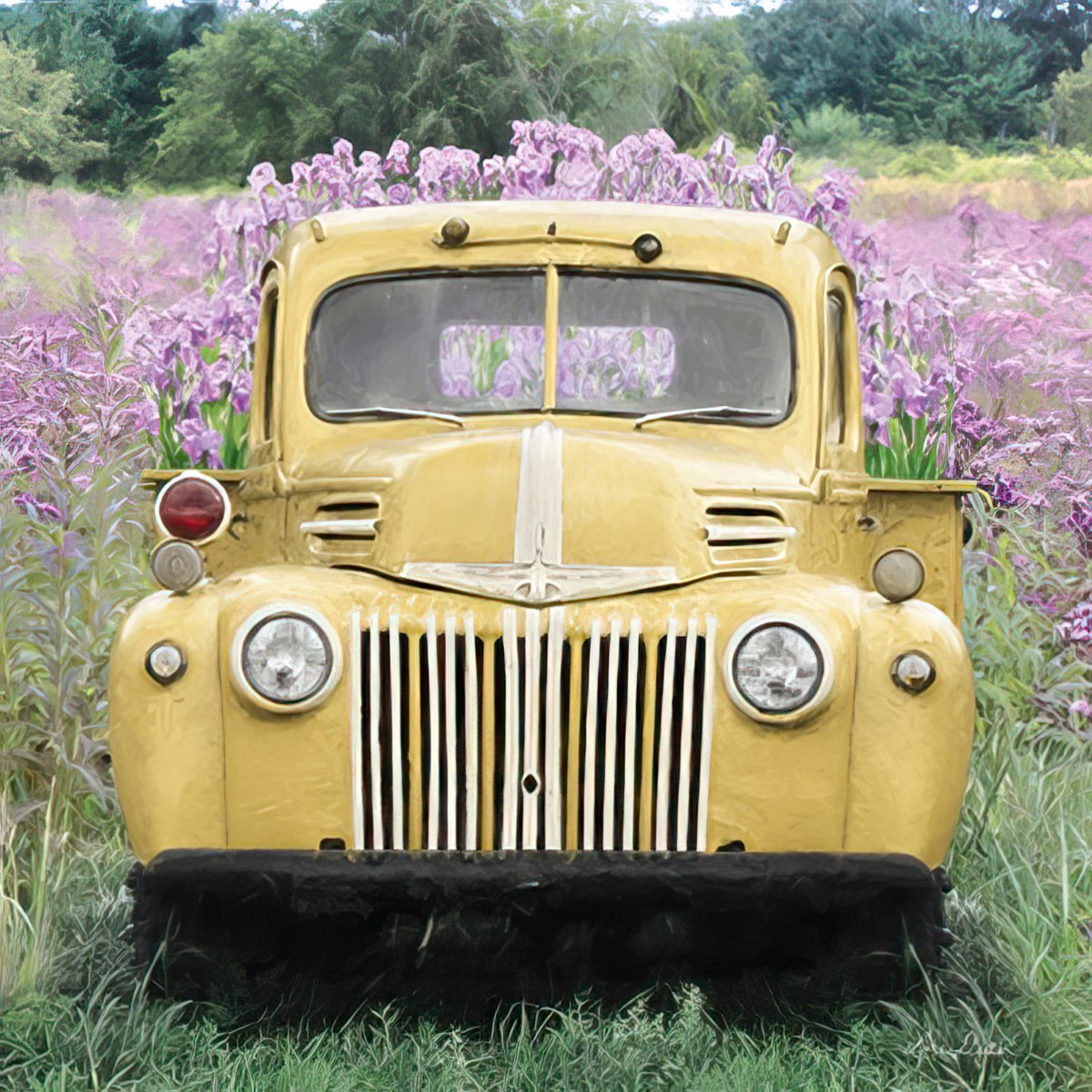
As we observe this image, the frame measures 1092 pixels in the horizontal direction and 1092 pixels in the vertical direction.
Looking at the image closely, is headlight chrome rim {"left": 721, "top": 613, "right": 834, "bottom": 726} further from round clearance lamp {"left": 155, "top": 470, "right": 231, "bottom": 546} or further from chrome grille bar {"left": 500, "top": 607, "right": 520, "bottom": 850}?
round clearance lamp {"left": 155, "top": 470, "right": 231, "bottom": 546}

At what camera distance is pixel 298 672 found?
3.97m

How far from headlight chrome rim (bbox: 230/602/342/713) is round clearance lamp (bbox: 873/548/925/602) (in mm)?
1201

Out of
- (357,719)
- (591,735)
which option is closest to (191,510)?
(357,719)

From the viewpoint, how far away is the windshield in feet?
16.3

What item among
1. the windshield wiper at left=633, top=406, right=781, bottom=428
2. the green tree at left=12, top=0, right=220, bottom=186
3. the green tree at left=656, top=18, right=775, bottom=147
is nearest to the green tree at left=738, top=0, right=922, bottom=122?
the green tree at left=656, top=18, right=775, bottom=147

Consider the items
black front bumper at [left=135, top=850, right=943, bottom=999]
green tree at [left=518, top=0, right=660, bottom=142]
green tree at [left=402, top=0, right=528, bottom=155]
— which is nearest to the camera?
black front bumper at [left=135, top=850, right=943, bottom=999]

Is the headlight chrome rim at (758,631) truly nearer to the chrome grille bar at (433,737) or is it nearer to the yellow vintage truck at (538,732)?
the yellow vintage truck at (538,732)

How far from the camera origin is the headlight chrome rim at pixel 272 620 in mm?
3951

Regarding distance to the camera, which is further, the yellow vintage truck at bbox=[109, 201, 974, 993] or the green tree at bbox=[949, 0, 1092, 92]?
the green tree at bbox=[949, 0, 1092, 92]

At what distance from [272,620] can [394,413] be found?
3.65ft

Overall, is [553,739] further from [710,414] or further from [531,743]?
[710,414]

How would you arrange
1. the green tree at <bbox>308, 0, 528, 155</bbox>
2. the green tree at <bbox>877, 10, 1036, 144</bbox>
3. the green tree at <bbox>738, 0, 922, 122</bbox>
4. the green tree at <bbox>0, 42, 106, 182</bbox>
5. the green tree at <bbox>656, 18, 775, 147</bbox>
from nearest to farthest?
the green tree at <bbox>0, 42, 106, 182</bbox>
the green tree at <bbox>308, 0, 528, 155</bbox>
the green tree at <bbox>656, 18, 775, 147</bbox>
the green tree at <bbox>877, 10, 1036, 144</bbox>
the green tree at <bbox>738, 0, 922, 122</bbox>

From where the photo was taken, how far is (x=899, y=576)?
4.04 metres

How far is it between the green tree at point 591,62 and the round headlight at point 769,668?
23.1 meters
